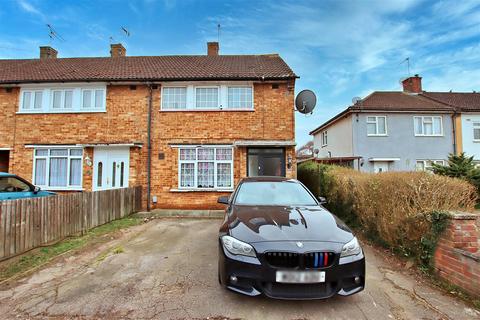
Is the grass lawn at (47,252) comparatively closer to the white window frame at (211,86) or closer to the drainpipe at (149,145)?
the drainpipe at (149,145)

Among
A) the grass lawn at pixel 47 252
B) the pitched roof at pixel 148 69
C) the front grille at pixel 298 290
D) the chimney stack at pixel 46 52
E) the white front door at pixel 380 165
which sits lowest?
the grass lawn at pixel 47 252

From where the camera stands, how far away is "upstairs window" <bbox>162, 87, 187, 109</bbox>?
10.2 m

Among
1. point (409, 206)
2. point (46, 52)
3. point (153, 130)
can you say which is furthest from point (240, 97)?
point (46, 52)

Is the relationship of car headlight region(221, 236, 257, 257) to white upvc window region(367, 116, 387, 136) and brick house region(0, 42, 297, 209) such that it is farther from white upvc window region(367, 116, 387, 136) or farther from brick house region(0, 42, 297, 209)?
white upvc window region(367, 116, 387, 136)

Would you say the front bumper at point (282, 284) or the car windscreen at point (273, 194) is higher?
the car windscreen at point (273, 194)

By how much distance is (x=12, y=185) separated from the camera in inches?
252

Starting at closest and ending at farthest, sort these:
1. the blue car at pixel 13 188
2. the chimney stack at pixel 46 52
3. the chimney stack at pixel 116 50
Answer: the blue car at pixel 13 188 < the chimney stack at pixel 116 50 < the chimney stack at pixel 46 52

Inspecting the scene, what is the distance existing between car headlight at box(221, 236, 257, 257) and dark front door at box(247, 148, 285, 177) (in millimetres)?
6981

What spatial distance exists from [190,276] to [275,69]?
9.41 m

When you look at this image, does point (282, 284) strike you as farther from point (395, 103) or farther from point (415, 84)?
point (415, 84)

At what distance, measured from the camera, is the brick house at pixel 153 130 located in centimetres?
982

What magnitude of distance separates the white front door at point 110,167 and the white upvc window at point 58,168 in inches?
28.0

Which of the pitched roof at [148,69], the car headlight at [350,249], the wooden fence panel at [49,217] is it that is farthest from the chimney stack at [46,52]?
the car headlight at [350,249]

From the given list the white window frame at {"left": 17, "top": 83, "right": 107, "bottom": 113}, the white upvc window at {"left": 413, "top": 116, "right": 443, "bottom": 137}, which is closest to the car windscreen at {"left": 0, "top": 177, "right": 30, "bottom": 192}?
the white window frame at {"left": 17, "top": 83, "right": 107, "bottom": 113}
